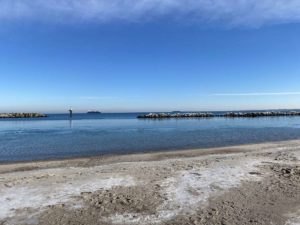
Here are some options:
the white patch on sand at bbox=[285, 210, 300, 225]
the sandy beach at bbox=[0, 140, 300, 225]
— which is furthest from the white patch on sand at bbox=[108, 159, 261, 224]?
the white patch on sand at bbox=[285, 210, 300, 225]

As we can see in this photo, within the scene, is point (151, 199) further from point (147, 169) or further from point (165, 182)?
point (147, 169)

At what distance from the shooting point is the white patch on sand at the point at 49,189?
7.35 metres

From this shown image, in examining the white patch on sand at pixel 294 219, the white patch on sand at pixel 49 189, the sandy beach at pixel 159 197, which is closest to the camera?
the white patch on sand at pixel 294 219

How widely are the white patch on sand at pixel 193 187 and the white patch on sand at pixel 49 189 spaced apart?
143 cm

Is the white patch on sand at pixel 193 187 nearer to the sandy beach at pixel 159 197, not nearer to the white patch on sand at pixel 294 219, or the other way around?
the sandy beach at pixel 159 197

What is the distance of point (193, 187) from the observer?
8.80 metres

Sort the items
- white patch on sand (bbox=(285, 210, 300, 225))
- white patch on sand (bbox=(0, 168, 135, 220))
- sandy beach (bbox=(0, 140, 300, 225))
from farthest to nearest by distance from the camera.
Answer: white patch on sand (bbox=(0, 168, 135, 220)) < sandy beach (bbox=(0, 140, 300, 225)) < white patch on sand (bbox=(285, 210, 300, 225))

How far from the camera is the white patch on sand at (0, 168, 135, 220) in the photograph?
735cm

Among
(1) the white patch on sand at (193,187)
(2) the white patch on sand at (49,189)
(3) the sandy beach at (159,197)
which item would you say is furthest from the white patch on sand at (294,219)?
(2) the white patch on sand at (49,189)

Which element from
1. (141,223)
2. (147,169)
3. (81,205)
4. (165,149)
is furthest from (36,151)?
(141,223)

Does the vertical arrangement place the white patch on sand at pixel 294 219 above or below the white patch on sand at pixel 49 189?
below

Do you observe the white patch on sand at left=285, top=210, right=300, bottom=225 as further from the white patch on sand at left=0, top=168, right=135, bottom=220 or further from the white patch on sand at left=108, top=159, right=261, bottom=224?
the white patch on sand at left=0, top=168, right=135, bottom=220

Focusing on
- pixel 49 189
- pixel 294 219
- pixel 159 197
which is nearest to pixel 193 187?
pixel 159 197

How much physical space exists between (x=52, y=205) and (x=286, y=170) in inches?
307
